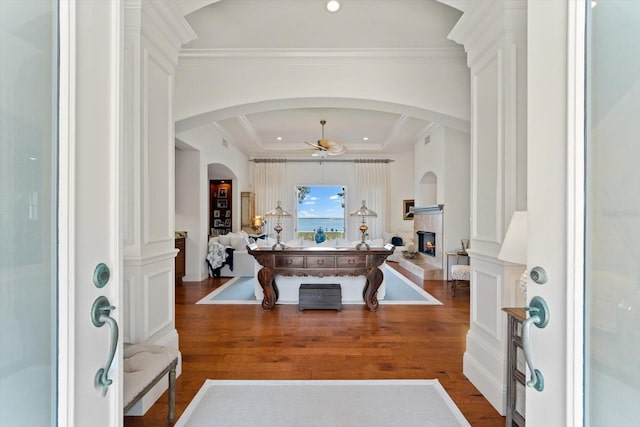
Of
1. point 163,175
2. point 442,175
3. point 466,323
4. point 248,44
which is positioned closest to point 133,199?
point 163,175

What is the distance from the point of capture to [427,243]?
24.7ft

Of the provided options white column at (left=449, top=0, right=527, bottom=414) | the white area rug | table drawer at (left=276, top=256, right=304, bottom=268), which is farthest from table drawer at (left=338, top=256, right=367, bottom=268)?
white column at (left=449, top=0, right=527, bottom=414)

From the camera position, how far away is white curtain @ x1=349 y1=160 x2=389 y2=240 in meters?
9.52

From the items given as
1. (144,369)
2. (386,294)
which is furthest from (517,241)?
(386,294)

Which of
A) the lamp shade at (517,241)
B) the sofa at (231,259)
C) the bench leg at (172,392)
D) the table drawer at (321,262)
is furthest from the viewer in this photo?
the sofa at (231,259)

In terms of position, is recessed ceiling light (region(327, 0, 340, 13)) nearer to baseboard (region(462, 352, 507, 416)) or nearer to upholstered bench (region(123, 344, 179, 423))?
upholstered bench (region(123, 344, 179, 423))

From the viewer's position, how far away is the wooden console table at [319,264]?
177 inches

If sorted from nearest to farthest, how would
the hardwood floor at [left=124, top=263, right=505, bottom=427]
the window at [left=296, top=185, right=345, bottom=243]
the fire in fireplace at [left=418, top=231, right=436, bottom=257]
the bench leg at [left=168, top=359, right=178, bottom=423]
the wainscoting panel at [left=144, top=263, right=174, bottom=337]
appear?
the bench leg at [left=168, top=359, right=178, bottom=423]
the wainscoting panel at [left=144, top=263, right=174, bottom=337]
the hardwood floor at [left=124, top=263, right=505, bottom=427]
the fire in fireplace at [left=418, top=231, right=436, bottom=257]
the window at [left=296, top=185, right=345, bottom=243]

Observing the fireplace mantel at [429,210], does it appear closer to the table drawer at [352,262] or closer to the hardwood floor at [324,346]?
the hardwood floor at [324,346]

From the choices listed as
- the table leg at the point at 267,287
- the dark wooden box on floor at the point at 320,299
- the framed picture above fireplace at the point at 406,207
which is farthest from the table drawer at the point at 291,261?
the framed picture above fireplace at the point at 406,207

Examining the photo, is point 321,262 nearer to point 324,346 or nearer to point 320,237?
point 324,346

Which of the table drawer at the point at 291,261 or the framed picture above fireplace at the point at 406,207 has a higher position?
the framed picture above fireplace at the point at 406,207
